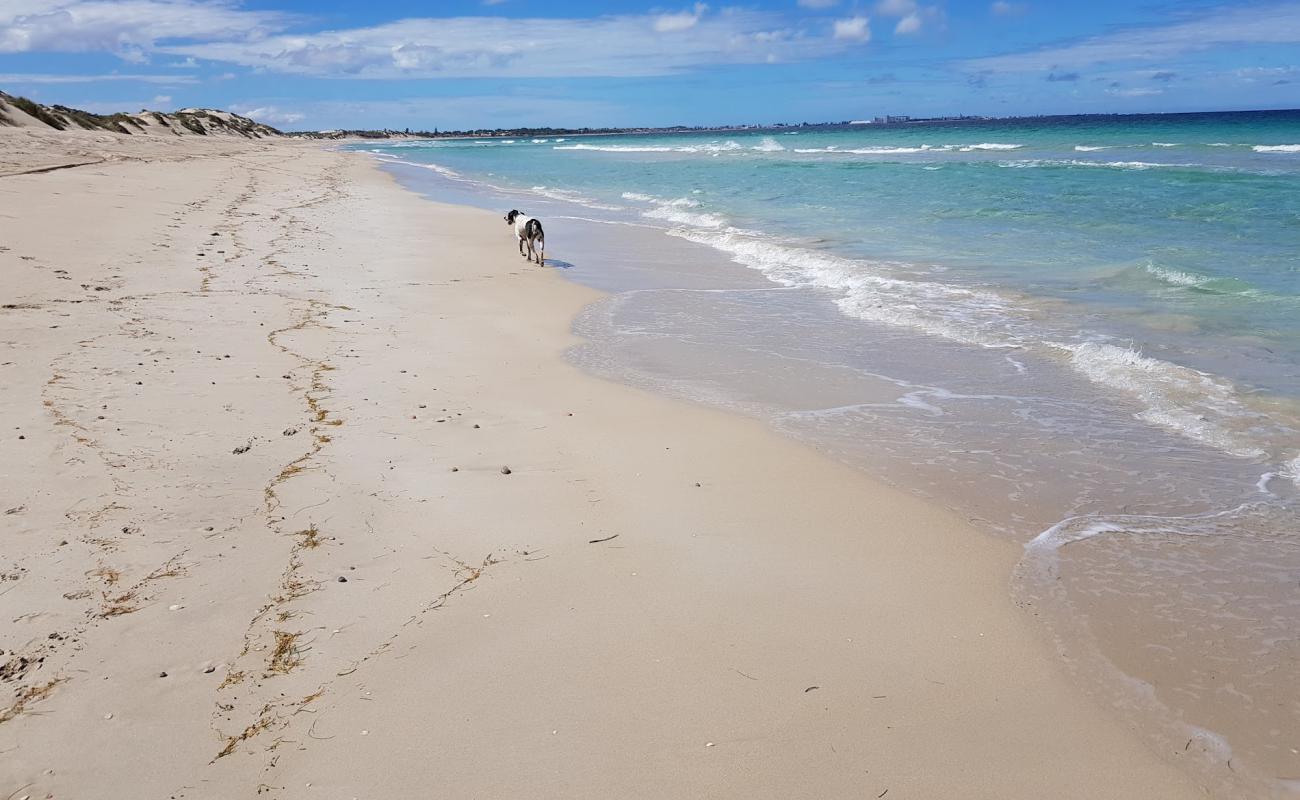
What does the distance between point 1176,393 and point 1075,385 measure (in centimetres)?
68

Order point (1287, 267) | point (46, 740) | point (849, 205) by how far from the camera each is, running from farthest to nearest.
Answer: point (849, 205), point (1287, 267), point (46, 740)

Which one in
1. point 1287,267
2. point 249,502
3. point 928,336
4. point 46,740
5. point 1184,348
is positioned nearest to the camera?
point 46,740

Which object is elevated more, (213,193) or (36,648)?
(213,193)

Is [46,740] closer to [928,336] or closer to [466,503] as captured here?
[466,503]

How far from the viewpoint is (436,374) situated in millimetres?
6605

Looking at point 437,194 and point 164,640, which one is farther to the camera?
point 437,194

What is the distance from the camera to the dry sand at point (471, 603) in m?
2.58

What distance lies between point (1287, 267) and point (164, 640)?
13.4m

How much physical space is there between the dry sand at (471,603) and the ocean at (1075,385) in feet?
1.13

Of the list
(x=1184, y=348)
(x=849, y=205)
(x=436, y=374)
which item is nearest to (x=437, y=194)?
(x=849, y=205)

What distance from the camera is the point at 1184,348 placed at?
24.5 feet

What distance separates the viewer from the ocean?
3.26 meters

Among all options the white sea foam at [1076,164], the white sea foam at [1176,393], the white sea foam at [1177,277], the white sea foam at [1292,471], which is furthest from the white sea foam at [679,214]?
the white sea foam at [1076,164]

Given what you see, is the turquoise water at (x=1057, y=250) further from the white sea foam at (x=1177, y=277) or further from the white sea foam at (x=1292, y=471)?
the white sea foam at (x=1292, y=471)
